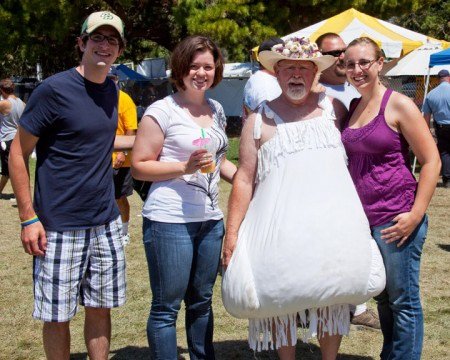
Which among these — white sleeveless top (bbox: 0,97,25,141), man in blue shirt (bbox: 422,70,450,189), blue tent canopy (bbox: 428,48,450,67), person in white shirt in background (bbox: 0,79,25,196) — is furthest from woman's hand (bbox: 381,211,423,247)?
blue tent canopy (bbox: 428,48,450,67)

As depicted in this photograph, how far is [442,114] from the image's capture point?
10938 mm

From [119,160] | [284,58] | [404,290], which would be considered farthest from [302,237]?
[119,160]

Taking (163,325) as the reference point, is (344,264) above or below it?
above

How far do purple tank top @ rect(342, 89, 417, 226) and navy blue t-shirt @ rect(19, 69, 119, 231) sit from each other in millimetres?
1193

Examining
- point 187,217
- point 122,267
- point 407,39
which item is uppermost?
point 407,39

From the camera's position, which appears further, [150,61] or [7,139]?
[150,61]

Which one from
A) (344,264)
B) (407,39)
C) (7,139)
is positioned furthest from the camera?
(407,39)

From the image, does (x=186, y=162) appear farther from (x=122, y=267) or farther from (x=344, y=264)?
(x=344, y=264)

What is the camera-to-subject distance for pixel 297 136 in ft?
9.81

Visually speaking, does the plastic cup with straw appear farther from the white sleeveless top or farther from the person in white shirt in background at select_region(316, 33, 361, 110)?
the white sleeveless top

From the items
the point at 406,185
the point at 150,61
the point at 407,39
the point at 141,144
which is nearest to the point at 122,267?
the point at 141,144

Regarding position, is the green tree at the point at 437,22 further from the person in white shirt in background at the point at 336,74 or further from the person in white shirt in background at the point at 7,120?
the person in white shirt in background at the point at 336,74

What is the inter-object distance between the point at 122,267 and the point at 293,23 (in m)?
17.8

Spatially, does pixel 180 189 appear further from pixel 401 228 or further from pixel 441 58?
pixel 441 58
